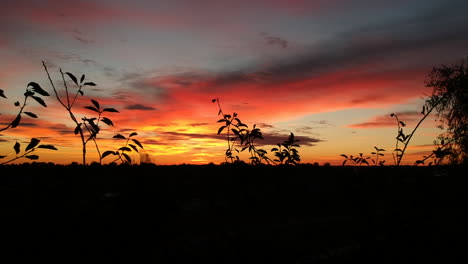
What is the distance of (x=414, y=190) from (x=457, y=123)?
25.6m

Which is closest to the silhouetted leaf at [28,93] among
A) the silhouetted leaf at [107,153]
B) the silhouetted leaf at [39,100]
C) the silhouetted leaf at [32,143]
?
the silhouetted leaf at [39,100]

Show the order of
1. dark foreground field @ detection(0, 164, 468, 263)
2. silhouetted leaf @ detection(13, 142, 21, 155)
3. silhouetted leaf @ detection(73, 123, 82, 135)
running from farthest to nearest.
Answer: silhouetted leaf @ detection(73, 123, 82, 135) < silhouetted leaf @ detection(13, 142, 21, 155) < dark foreground field @ detection(0, 164, 468, 263)

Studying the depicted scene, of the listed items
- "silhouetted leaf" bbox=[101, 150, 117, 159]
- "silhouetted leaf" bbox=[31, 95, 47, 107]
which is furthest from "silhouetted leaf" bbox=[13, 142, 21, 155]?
"silhouetted leaf" bbox=[101, 150, 117, 159]

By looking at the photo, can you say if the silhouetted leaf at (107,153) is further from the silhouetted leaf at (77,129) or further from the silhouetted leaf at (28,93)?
the silhouetted leaf at (28,93)

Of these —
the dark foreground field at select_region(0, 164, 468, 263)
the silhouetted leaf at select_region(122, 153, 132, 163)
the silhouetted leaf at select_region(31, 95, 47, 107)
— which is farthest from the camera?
the silhouetted leaf at select_region(122, 153, 132, 163)

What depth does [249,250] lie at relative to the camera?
2506 mm

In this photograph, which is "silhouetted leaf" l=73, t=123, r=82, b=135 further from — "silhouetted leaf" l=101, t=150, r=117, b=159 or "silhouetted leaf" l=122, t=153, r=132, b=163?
"silhouetted leaf" l=122, t=153, r=132, b=163

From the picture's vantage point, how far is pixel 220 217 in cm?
307

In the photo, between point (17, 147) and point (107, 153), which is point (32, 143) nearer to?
point (17, 147)

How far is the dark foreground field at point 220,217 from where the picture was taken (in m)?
2.26

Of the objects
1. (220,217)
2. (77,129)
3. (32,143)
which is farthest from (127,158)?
(220,217)

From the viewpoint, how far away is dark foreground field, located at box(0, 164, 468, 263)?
2.26m

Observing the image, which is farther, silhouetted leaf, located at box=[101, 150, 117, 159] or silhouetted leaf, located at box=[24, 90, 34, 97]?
silhouetted leaf, located at box=[101, 150, 117, 159]

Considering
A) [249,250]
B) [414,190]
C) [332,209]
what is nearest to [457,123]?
[414,190]
